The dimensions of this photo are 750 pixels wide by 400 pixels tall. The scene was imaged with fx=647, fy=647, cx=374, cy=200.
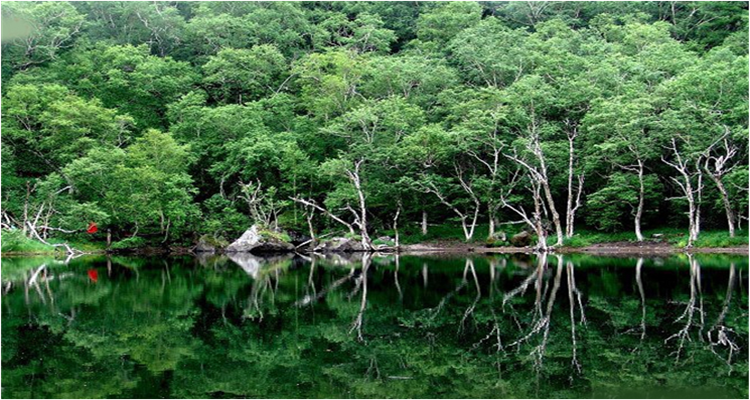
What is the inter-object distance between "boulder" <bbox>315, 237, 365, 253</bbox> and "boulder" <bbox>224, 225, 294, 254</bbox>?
2127 millimetres

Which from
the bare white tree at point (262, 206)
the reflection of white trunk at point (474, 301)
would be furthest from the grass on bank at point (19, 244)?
the reflection of white trunk at point (474, 301)

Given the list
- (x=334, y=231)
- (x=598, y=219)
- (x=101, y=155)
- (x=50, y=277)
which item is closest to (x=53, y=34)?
(x=101, y=155)

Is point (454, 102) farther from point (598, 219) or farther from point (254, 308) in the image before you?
point (254, 308)

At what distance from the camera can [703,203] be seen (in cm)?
3553

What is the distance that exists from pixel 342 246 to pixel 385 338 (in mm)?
28946

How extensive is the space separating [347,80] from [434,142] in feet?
42.0

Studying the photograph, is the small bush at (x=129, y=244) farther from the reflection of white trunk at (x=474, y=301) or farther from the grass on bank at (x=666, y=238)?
the grass on bank at (x=666, y=238)

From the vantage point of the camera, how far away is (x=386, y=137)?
4291 cm

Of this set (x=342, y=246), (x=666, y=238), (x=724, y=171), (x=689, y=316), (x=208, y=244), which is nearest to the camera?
(x=689, y=316)

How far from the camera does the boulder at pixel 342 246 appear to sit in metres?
39.6

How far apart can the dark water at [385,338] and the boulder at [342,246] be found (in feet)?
64.0

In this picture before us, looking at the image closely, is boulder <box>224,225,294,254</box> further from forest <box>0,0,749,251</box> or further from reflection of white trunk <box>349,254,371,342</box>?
reflection of white trunk <box>349,254,371,342</box>

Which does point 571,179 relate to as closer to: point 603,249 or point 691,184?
point 603,249

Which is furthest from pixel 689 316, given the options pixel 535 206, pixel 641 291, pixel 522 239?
pixel 535 206
